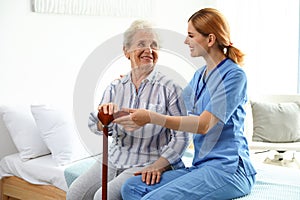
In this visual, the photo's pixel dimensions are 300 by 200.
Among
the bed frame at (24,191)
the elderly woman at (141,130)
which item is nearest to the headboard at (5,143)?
the bed frame at (24,191)

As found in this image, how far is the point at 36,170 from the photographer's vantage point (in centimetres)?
262

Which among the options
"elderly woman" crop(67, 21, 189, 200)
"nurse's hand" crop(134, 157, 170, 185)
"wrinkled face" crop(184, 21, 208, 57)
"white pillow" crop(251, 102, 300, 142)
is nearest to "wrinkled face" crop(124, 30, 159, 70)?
"elderly woman" crop(67, 21, 189, 200)

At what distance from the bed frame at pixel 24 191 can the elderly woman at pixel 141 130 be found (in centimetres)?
58

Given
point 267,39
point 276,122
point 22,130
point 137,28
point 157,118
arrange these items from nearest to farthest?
1. point 157,118
2. point 137,28
3. point 22,130
4. point 276,122
5. point 267,39

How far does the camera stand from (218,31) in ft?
6.16

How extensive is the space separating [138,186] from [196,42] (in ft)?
2.08

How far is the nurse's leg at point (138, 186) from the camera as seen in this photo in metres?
1.86

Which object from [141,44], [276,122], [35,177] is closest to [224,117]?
[141,44]

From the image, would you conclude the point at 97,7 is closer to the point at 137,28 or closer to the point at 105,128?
→ the point at 137,28

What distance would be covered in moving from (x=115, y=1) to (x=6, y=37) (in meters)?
0.88

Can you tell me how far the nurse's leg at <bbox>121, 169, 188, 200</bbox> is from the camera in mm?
1855

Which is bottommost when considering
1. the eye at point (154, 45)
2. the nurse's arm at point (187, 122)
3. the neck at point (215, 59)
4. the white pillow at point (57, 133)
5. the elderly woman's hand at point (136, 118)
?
the white pillow at point (57, 133)

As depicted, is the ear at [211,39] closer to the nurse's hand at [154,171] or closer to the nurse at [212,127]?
the nurse at [212,127]

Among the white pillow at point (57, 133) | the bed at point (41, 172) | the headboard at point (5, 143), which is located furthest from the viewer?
the headboard at point (5, 143)
